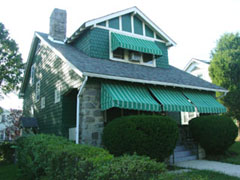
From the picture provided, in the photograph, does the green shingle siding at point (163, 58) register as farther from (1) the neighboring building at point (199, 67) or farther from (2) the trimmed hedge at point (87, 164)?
(1) the neighboring building at point (199, 67)

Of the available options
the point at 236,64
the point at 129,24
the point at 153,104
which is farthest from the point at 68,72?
the point at 236,64

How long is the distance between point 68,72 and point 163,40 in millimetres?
7510

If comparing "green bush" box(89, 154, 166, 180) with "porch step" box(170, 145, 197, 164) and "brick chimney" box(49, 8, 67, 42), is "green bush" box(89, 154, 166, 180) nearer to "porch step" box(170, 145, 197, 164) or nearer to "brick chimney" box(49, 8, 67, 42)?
"porch step" box(170, 145, 197, 164)

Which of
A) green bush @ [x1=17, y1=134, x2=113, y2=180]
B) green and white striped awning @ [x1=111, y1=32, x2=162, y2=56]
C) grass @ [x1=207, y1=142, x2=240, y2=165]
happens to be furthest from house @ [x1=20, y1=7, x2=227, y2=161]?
grass @ [x1=207, y1=142, x2=240, y2=165]

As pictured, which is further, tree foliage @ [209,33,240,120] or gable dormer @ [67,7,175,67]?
tree foliage @ [209,33,240,120]

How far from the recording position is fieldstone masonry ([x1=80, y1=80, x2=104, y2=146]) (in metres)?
8.55

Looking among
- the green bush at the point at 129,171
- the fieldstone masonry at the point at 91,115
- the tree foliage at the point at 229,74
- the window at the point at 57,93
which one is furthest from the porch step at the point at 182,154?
the tree foliage at the point at 229,74

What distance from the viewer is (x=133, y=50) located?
500 inches

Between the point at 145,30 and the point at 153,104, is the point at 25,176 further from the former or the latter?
the point at 145,30

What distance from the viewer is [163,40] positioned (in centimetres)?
1501

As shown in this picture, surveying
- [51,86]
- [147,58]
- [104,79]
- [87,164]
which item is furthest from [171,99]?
[87,164]

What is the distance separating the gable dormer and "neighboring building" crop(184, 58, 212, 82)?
36.4 feet

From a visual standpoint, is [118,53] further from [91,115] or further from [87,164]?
[87,164]

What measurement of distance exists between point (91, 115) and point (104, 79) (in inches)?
61.8
